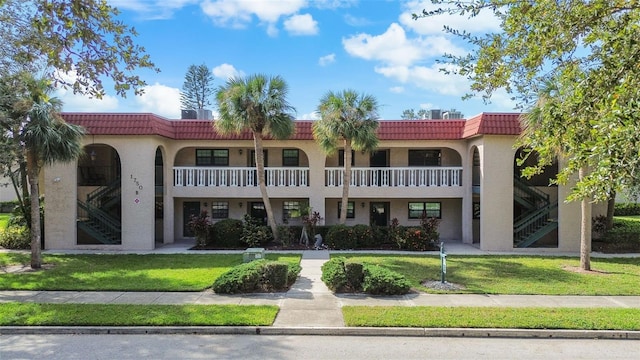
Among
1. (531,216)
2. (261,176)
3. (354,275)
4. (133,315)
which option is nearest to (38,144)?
(261,176)

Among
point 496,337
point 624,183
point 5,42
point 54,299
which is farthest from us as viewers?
point 5,42

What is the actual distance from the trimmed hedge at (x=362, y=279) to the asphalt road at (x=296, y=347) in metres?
2.84

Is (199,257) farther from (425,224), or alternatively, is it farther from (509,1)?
(509,1)

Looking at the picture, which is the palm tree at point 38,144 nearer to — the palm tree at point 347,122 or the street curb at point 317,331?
the street curb at point 317,331

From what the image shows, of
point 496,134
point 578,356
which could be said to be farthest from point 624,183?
point 496,134

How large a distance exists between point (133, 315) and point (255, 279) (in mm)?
→ 3147

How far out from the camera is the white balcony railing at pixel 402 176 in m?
20.8

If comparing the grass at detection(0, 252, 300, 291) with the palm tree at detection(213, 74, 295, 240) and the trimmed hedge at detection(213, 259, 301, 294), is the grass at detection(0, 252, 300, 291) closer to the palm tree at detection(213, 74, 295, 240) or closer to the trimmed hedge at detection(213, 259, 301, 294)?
the trimmed hedge at detection(213, 259, 301, 294)

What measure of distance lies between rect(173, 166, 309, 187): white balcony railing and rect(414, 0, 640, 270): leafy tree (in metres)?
13.5

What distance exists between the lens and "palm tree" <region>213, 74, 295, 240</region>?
18.0m

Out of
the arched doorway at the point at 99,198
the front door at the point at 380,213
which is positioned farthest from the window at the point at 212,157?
the front door at the point at 380,213

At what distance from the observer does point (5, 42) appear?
1252 cm

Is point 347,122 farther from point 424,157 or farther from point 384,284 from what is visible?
point 384,284

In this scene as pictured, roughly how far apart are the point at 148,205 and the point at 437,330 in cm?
1398
